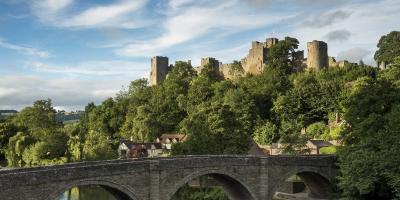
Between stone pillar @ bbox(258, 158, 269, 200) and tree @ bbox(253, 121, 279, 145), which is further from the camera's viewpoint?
tree @ bbox(253, 121, 279, 145)

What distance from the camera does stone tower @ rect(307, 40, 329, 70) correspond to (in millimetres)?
76562

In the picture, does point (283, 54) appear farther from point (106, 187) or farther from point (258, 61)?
point (106, 187)

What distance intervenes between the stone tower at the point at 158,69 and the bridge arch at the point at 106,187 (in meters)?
74.3

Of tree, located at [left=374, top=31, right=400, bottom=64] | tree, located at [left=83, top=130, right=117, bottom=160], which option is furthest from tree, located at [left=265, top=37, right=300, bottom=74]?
tree, located at [left=83, top=130, right=117, bottom=160]

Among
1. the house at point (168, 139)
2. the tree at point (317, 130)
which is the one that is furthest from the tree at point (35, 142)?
the tree at point (317, 130)

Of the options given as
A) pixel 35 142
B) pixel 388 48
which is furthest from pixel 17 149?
pixel 388 48

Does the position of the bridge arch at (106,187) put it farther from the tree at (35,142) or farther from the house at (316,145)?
the tree at (35,142)

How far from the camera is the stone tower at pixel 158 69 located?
101438 millimetres

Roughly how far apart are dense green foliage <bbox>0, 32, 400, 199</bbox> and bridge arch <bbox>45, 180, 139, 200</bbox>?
1377 centimetres

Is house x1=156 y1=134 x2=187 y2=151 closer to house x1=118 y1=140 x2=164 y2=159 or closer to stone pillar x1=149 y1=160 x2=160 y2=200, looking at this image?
house x1=118 y1=140 x2=164 y2=159

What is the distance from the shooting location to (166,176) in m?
28.6

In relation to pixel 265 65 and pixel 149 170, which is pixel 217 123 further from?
pixel 265 65

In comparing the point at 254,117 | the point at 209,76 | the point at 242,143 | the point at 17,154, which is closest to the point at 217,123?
the point at 242,143

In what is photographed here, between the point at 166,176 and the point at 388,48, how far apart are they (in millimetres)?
52562
